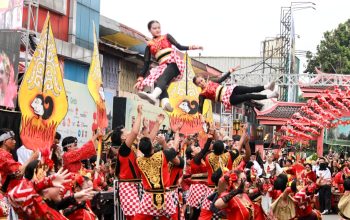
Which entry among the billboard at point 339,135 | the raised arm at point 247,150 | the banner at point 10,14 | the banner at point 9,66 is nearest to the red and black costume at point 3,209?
the raised arm at point 247,150

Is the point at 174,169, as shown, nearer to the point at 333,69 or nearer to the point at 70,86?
the point at 70,86

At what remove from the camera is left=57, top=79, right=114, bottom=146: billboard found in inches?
690

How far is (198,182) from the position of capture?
546 inches

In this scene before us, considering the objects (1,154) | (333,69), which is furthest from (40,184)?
(333,69)

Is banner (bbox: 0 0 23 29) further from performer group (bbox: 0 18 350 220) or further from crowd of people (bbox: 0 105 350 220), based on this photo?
performer group (bbox: 0 18 350 220)

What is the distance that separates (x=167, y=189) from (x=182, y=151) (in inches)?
173

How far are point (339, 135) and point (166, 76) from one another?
20.2 m

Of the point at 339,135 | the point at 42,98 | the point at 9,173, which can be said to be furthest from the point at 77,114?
the point at 339,135

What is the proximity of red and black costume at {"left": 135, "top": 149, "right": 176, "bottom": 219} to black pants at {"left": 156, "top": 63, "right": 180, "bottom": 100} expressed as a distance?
1459 mm

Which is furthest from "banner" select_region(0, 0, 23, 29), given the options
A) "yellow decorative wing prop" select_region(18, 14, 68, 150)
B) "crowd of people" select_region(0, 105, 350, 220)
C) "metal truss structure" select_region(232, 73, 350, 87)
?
"metal truss structure" select_region(232, 73, 350, 87)

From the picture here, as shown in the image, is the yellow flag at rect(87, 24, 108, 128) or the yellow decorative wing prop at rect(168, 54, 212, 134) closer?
the yellow flag at rect(87, 24, 108, 128)

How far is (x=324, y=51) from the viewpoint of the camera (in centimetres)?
5588

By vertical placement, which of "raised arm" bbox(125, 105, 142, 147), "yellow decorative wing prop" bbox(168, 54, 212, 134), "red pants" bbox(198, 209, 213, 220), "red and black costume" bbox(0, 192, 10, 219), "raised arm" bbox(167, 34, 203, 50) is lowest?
"red pants" bbox(198, 209, 213, 220)

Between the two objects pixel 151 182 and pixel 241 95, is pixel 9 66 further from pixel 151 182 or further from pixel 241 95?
pixel 151 182
